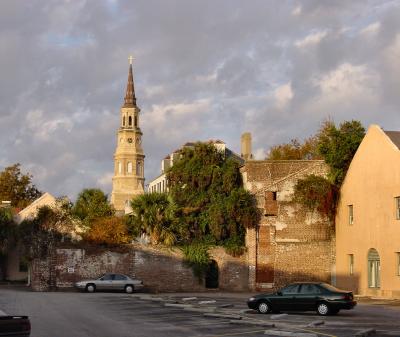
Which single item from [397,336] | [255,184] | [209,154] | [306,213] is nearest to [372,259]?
[306,213]

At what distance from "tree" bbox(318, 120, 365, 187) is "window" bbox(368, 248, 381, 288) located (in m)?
7.04

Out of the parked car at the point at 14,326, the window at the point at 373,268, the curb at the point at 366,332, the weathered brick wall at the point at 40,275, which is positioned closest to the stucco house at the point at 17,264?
the weathered brick wall at the point at 40,275

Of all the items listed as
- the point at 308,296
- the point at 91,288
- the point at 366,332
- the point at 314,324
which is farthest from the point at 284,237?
the point at 366,332

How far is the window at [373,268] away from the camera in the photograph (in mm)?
43562

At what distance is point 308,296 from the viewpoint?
28797 millimetres

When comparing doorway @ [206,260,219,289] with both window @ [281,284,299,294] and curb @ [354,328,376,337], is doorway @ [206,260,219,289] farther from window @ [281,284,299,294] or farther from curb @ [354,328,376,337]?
curb @ [354,328,376,337]

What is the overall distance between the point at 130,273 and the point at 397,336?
2992 centimetres

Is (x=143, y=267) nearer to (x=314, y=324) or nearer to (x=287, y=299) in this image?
(x=287, y=299)

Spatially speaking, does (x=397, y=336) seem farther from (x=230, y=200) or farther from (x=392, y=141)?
(x=230, y=200)

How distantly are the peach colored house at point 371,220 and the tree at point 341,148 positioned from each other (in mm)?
2001

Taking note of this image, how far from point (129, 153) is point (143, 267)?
248 ft

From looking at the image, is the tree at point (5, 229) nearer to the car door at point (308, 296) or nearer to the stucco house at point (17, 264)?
the stucco house at point (17, 264)

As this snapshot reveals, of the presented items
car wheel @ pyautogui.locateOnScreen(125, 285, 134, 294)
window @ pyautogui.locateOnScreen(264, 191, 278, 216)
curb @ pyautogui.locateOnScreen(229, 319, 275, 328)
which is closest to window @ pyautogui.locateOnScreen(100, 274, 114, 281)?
car wheel @ pyautogui.locateOnScreen(125, 285, 134, 294)

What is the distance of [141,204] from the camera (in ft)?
165
